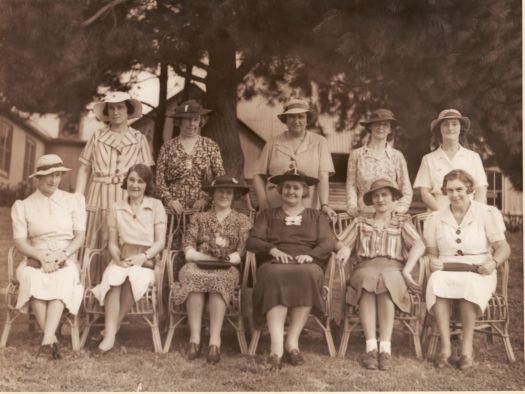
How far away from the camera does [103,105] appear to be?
16.2ft

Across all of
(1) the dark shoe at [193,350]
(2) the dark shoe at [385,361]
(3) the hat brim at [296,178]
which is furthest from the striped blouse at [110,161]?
(2) the dark shoe at [385,361]

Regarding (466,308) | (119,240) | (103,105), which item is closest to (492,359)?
(466,308)

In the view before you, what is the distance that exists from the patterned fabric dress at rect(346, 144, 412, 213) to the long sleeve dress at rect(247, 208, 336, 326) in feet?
1.53

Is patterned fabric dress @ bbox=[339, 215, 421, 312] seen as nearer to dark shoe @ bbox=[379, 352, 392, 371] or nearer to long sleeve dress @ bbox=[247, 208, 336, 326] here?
long sleeve dress @ bbox=[247, 208, 336, 326]

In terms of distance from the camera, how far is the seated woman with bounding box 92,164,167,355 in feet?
13.9

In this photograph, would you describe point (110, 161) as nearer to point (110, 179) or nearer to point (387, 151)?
point (110, 179)

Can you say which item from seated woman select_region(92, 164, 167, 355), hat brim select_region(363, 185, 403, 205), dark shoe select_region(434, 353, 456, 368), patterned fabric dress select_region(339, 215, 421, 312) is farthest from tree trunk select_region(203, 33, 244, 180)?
dark shoe select_region(434, 353, 456, 368)

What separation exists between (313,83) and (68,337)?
3176 millimetres

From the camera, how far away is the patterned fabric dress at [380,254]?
4141mm

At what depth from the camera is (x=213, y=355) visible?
401 cm

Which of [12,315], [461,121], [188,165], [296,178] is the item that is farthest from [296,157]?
[12,315]

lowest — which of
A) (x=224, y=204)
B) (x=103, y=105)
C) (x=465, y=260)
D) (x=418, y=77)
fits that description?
(x=465, y=260)

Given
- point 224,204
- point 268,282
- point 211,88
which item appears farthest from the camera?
point 211,88

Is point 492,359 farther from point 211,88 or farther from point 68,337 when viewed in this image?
point 211,88
